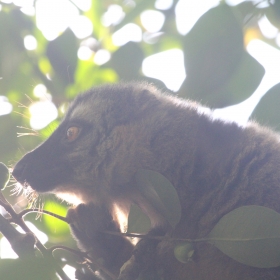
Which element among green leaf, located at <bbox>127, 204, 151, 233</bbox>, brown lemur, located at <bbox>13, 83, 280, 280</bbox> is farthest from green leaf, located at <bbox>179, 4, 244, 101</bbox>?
green leaf, located at <bbox>127, 204, 151, 233</bbox>

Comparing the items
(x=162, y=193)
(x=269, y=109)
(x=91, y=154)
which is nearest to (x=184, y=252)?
(x=162, y=193)

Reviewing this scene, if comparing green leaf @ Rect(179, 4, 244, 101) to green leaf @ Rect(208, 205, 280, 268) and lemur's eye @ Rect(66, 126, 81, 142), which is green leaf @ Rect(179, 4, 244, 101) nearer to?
lemur's eye @ Rect(66, 126, 81, 142)

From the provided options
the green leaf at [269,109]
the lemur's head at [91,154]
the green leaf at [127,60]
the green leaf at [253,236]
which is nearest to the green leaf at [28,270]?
the green leaf at [253,236]

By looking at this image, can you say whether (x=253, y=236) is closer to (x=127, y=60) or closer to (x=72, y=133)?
(x=72, y=133)

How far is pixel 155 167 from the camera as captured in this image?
9.44 ft

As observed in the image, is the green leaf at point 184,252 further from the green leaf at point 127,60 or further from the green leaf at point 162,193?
the green leaf at point 127,60

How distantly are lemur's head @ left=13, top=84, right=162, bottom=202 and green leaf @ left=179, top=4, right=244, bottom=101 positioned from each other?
38cm

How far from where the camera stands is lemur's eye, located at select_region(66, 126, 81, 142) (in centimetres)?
328

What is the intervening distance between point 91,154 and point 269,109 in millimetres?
1242

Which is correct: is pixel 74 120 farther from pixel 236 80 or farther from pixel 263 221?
pixel 263 221

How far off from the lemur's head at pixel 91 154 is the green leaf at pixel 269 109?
724 millimetres

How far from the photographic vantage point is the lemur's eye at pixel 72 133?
3281 millimetres

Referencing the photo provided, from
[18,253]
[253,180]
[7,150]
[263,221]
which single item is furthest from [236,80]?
[18,253]

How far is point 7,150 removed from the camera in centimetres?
342
